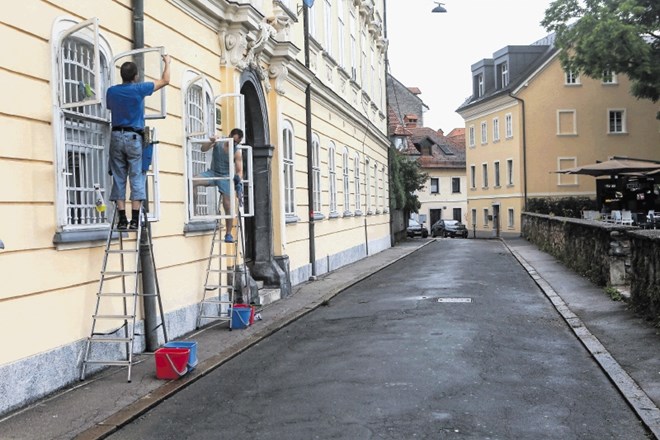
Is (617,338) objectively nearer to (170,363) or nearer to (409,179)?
(170,363)

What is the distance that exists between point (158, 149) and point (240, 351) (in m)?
2.61

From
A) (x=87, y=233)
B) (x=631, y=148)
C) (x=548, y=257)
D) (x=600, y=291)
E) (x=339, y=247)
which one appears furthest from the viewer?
(x=631, y=148)

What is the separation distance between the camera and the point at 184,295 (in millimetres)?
10273

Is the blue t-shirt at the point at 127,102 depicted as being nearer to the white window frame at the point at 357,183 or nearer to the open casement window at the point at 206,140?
the open casement window at the point at 206,140

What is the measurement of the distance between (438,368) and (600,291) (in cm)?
715

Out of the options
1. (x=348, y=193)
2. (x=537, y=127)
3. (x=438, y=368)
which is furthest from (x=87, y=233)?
(x=537, y=127)

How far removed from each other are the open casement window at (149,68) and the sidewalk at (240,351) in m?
2.73

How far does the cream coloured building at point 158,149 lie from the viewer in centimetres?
666

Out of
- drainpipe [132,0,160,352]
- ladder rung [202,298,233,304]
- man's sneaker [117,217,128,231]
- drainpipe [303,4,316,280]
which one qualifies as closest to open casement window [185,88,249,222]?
ladder rung [202,298,233,304]

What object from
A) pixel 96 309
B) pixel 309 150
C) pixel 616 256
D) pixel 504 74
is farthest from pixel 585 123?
pixel 96 309

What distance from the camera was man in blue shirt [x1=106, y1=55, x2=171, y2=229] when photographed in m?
7.75

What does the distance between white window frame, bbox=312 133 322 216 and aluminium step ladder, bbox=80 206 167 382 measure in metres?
10.2

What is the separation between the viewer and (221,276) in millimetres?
11664

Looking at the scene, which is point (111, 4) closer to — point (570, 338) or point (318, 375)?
point (318, 375)
